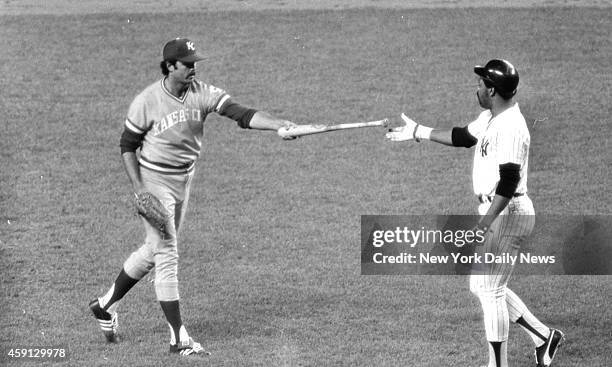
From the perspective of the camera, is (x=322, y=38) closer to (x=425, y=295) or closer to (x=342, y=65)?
(x=342, y=65)

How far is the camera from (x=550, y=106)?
1337cm

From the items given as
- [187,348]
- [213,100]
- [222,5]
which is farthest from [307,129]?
[222,5]

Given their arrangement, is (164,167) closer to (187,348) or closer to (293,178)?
(187,348)

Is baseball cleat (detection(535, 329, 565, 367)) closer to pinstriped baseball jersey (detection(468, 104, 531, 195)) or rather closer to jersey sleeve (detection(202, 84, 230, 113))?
pinstriped baseball jersey (detection(468, 104, 531, 195))

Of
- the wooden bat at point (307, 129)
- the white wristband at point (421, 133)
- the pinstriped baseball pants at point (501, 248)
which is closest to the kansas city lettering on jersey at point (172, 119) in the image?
the wooden bat at point (307, 129)

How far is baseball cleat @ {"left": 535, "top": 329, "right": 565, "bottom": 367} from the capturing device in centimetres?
723

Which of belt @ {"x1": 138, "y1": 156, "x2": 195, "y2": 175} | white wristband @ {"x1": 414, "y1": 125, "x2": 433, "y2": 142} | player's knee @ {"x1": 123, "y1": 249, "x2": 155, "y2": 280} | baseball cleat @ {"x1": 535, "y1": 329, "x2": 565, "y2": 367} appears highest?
white wristband @ {"x1": 414, "y1": 125, "x2": 433, "y2": 142}

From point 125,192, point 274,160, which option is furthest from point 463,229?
point 125,192

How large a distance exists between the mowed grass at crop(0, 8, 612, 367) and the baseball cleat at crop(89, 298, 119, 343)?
8 cm

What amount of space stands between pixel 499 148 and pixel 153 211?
7.60 ft

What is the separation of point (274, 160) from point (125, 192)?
71.9 inches

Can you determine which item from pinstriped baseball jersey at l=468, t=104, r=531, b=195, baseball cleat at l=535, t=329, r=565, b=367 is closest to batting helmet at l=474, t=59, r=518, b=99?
pinstriped baseball jersey at l=468, t=104, r=531, b=195

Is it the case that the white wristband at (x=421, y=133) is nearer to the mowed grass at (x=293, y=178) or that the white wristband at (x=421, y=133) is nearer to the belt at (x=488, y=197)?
the belt at (x=488, y=197)

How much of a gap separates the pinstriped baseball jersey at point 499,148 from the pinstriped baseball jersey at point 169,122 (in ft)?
6.10
